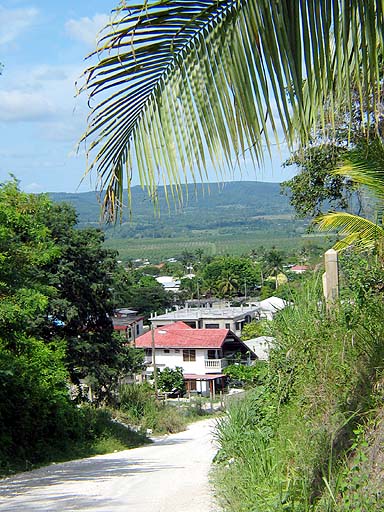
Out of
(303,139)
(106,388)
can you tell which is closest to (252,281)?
(106,388)

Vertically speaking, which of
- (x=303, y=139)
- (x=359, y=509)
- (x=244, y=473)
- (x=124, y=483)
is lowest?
(x=124, y=483)

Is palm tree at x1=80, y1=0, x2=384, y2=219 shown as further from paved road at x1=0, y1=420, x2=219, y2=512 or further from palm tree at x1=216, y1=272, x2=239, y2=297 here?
palm tree at x1=216, y1=272, x2=239, y2=297

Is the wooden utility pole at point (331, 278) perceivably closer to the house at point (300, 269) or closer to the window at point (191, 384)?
the house at point (300, 269)

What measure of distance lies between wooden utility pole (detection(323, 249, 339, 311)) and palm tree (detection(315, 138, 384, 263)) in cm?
39

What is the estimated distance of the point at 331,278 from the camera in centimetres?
860

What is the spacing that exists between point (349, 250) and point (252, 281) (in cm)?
9268

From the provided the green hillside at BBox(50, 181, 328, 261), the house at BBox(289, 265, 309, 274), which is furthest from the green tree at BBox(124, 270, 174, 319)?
the house at BBox(289, 265, 309, 274)

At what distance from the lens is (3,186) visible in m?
16.3

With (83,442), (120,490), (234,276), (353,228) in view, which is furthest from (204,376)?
(234,276)

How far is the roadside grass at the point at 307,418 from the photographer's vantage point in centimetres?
572

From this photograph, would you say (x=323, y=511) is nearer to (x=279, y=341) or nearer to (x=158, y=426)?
(x=279, y=341)

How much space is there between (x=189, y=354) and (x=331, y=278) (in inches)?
1736

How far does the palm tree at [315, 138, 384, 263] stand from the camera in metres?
7.14

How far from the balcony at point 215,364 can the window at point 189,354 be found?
1.23m
